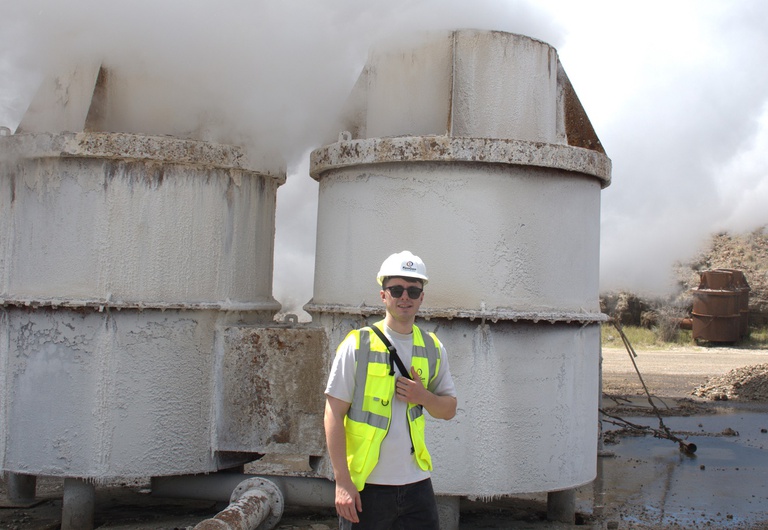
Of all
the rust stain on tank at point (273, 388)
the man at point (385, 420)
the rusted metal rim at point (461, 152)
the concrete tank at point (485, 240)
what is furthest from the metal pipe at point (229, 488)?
the man at point (385, 420)

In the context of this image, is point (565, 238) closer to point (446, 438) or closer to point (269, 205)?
point (446, 438)

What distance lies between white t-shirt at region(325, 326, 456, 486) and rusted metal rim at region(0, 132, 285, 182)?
2.51 meters

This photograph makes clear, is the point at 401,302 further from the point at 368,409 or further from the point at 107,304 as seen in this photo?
the point at 107,304

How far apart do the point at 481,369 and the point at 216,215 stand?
6.58ft

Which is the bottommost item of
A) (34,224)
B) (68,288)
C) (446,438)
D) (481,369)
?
(446,438)

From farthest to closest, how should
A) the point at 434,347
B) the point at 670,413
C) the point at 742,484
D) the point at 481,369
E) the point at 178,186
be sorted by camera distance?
1. the point at 670,413
2. the point at 742,484
3. the point at 178,186
4. the point at 481,369
5. the point at 434,347

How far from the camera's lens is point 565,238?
17.4 ft

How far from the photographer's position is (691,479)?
7051 millimetres

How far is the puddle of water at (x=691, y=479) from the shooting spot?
5.97m

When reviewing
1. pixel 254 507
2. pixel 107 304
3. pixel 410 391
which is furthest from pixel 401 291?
pixel 107 304

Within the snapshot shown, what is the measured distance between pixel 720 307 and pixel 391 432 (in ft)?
59.5

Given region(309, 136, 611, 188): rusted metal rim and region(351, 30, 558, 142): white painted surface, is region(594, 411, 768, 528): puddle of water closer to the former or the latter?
region(309, 136, 611, 188): rusted metal rim

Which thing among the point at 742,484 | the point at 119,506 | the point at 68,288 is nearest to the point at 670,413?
the point at 742,484

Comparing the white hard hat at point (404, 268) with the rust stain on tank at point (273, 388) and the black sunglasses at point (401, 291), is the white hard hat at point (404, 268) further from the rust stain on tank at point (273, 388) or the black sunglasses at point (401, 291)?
the rust stain on tank at point (273, 388)
